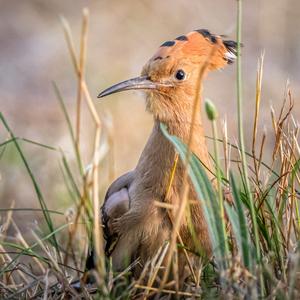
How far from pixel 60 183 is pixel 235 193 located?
2.55 metres

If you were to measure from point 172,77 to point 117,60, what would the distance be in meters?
3.98

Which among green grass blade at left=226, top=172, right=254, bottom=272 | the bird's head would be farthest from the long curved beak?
green grass blade at left=226, top=172, right=254, bottom=272

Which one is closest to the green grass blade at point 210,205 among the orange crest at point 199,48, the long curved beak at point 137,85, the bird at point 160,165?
the bird at point 160,165

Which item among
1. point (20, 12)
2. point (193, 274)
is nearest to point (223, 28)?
point (20, 12)

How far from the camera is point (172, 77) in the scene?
3404 millimetres

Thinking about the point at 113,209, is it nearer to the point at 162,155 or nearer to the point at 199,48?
the point at 162,155

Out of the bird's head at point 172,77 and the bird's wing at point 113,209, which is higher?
the bird's head at point 172,77

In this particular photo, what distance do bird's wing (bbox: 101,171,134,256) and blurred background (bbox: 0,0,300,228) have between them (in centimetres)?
176

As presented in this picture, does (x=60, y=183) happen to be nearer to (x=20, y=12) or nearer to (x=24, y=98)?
(x=24, y=98)

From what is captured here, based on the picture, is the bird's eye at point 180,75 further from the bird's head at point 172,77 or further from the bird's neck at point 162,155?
the bird's neck at point 162,155

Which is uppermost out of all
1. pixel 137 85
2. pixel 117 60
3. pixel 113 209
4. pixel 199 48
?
pixel 199 48

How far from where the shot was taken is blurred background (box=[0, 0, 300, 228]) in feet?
20.4

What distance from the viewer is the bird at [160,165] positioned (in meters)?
3.21

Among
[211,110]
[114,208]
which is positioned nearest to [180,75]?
[114,208]
